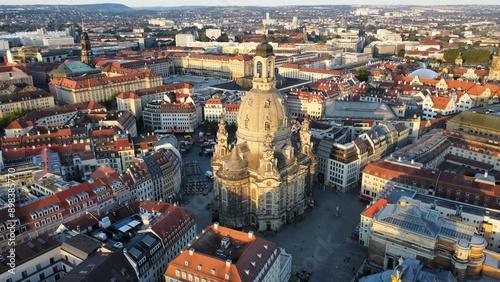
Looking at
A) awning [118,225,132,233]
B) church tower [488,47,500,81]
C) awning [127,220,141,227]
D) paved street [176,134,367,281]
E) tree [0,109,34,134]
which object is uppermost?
church tower [488,47,500,81]

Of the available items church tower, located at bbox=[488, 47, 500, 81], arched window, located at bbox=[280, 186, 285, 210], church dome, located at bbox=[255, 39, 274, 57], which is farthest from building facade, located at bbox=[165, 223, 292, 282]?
church tower, located at bbox=[488, 47, 500, 81]

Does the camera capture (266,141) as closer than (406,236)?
No

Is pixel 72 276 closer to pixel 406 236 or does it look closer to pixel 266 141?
pixel 266 141

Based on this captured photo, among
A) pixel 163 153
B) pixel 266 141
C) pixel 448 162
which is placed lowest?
pixel 448 162

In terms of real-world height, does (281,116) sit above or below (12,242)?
above

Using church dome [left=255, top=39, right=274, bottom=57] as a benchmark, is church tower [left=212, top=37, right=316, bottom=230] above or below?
below

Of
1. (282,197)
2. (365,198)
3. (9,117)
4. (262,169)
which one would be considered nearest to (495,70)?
(365,198)

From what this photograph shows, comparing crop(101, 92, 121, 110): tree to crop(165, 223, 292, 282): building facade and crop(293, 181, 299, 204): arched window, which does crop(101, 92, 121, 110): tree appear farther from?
crop(165, 223, 292, 282): building facade

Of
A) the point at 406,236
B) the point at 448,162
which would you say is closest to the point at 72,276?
the point at 406,236
